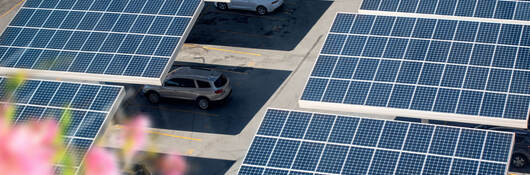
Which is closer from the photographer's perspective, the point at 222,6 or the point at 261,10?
the point at 261,10

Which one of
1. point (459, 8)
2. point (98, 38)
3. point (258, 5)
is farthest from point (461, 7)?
point (98, 38)

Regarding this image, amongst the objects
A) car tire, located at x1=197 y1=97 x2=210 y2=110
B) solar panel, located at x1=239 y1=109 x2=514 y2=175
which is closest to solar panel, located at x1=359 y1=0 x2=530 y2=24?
solar panel, located at x1=239 y1=109 x2=514 y2=175

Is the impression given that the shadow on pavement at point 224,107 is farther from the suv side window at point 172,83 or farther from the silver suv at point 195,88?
the suv side window at point 172,83

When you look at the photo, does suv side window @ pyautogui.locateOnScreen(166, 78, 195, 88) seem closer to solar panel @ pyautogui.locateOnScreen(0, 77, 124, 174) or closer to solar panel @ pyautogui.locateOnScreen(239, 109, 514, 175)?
solar panel @ pyautogui.locateOnScreen(0, 77, 124, 174)

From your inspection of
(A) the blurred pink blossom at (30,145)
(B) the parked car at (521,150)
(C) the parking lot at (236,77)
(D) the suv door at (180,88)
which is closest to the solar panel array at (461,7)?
(B) the parked car at (521,150)

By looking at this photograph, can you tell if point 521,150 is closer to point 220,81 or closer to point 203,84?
point 220,81

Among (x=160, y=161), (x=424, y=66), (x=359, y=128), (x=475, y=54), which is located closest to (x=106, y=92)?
(x=160, y=161)

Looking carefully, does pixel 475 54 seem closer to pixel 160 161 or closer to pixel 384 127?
pixel 384 127
